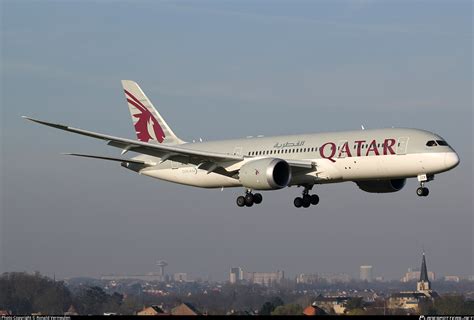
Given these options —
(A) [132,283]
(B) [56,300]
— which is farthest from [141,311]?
(A) [132,283]

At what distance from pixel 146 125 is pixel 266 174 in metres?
19.1

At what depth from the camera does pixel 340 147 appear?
75.1 meters

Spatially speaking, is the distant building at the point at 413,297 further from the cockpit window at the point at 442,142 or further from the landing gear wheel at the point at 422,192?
the cockpit window at the point at 442,142

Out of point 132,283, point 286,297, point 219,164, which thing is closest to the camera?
point 219,164

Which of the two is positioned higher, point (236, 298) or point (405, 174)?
point (405, 174)

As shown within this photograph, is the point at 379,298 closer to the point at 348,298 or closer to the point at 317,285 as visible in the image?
the point at 348,298

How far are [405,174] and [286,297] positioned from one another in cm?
2689

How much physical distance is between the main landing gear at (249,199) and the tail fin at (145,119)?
419 inches

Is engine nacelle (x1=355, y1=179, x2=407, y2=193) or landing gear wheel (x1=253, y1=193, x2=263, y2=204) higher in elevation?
engine nacelle (x1=355, y1=179, x2=407, y2=193)

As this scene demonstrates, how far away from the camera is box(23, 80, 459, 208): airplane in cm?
7294

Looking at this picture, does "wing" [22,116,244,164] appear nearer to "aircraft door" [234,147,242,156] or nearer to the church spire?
"aircraft door" [234,147,242,156]

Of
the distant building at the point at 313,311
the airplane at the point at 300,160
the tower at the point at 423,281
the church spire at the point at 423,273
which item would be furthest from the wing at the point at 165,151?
the church spire at the point at 423,273

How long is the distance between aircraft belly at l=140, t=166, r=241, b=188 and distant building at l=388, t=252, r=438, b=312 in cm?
1989

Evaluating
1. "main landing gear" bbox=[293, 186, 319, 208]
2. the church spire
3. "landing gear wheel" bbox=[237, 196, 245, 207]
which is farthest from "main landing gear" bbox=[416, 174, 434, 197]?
the church spire
